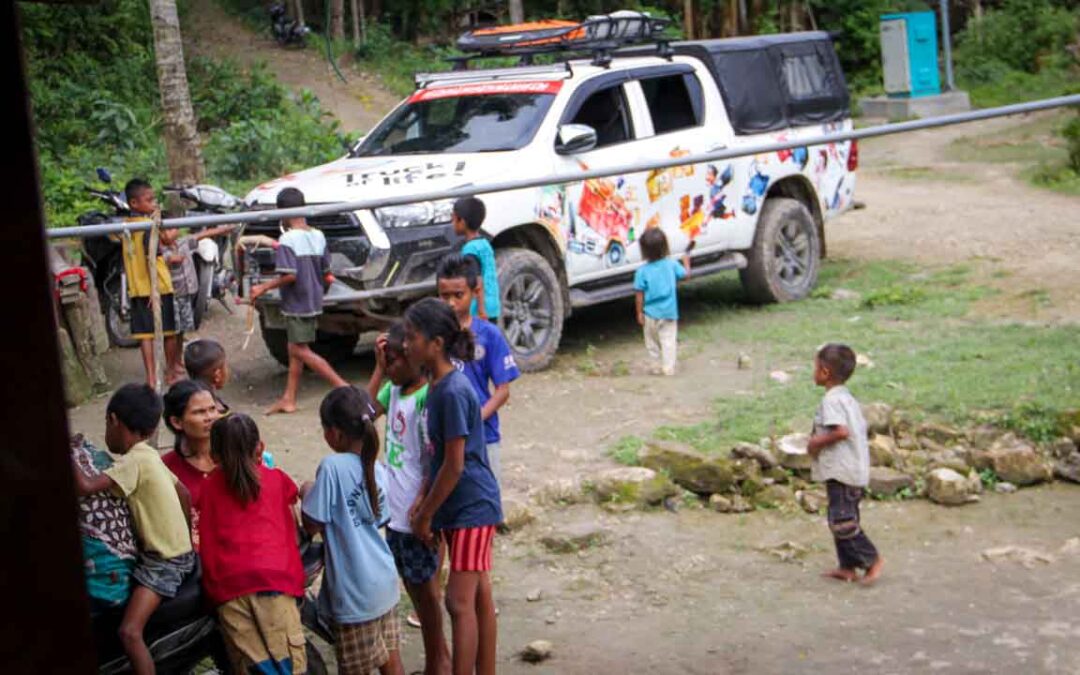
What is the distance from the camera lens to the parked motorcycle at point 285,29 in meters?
27.5

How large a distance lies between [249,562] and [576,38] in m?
7.32

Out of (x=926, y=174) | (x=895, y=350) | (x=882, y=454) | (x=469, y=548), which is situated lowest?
Result: (x=882, y=454)

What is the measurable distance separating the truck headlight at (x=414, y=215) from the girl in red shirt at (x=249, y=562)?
485cm

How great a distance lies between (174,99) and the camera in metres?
14.0

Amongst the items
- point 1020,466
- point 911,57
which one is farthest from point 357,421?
point 911,57

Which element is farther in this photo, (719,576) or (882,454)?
(882,454)

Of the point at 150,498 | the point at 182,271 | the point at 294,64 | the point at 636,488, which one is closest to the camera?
the point at 150,498

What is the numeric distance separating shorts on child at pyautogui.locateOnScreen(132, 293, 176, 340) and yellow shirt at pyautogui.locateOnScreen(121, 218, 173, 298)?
0.06 meters

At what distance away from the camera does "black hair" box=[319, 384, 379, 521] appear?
15.0 ft

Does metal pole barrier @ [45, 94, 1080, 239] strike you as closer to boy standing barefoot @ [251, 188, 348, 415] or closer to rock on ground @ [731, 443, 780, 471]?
rock on ground @ [731, 443, 780, 471]

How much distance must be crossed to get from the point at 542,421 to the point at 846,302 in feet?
12.8

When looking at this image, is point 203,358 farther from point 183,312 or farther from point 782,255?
point 782,255

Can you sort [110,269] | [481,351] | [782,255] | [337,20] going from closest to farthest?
[481,351] → [110,269] → [782,255] → [337,20]

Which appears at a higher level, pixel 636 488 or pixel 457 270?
pixel 457 270
